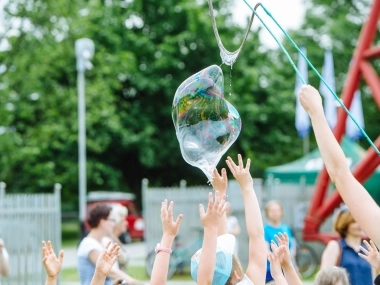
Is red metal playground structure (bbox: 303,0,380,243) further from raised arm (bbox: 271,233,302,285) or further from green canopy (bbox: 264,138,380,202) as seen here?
raised arm (bbox: 271,233,302,285)

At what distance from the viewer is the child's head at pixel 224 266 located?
388 cm

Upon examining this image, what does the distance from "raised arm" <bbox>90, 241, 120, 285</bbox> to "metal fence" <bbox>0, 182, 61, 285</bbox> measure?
7.00m

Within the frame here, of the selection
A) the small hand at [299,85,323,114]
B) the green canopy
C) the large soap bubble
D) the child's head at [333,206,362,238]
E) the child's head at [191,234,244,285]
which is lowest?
the child's head at [191,234,244,285]

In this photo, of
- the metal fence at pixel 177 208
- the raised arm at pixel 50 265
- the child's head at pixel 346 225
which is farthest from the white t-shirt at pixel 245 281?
the metal fence at pixel 177 208

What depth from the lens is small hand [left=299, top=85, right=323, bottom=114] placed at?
10.4 ft

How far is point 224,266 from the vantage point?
12.8ft

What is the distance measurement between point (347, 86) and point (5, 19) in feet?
41.2

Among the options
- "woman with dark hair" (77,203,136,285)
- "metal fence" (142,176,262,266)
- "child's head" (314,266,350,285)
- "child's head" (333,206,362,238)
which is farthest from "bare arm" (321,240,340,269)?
"metal fence" (142,176,262,266)

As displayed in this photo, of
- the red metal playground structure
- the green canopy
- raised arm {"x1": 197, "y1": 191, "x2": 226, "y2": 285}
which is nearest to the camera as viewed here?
raised arm {"x1": 197, "y1": 191, "x2": 226, "y2": 285}

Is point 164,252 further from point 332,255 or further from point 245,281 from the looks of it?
point 332,255

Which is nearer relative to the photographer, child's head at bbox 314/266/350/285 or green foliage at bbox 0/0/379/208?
child's head at bbox 314/266/350/285

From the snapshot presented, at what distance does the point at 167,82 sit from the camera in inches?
1292

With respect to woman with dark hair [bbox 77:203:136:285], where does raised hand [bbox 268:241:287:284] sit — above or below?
below

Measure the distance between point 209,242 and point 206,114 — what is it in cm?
177
